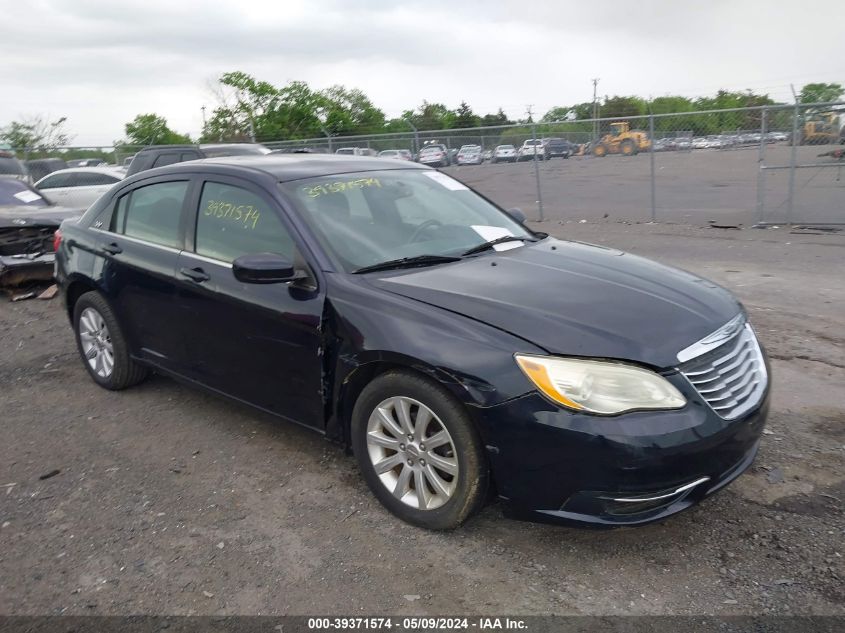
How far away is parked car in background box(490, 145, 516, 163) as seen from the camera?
1786cm

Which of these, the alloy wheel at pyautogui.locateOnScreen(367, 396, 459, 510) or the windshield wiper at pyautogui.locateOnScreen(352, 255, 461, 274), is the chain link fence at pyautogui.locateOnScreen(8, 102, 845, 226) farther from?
the alloy wheel at pyautogui.locateOnScreen(367, 396, 459, 510)

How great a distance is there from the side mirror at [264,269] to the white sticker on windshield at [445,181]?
1.46 metres

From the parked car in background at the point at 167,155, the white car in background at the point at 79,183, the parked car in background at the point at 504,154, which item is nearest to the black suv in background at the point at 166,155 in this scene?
the parked car in background at the point at 167,155

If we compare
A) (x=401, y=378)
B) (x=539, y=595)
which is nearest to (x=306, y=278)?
(x=401, y=378)

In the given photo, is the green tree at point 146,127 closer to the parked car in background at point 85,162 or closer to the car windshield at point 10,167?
the parked car in background at point 85,162

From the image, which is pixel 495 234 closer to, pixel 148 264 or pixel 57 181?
pixel 148 264

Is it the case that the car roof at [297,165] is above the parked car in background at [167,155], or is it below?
below

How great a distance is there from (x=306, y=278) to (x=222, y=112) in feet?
152

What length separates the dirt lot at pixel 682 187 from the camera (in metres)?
11.6

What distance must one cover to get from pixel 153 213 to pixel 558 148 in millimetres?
13326

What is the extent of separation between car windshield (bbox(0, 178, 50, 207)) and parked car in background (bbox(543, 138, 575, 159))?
10.3 metres

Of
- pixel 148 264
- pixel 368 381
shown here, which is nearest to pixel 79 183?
pixel 148 264

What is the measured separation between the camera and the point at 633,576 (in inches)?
118

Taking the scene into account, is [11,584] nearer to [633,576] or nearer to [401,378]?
[401,378]
